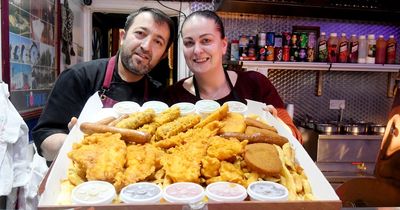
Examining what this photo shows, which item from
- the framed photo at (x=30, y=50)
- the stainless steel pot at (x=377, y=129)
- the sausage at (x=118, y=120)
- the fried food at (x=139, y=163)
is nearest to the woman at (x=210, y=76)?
the sausage at (x=118, y=120)

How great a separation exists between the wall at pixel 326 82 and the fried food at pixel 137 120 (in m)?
2.79

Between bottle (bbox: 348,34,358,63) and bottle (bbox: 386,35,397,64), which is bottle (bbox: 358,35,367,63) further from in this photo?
bottle (bbox: 386,35,397,64)

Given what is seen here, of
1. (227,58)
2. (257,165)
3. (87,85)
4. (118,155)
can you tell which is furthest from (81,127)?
(227,58)

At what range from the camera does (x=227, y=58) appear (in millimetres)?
3766

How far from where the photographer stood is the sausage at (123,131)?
1.09 metres

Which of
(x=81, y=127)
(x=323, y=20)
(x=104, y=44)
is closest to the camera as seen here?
(x=81, y=127)

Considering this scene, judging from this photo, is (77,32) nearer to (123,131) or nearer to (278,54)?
(278,54)

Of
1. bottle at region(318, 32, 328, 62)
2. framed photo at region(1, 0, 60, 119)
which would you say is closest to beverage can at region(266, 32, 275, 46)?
bottle at region(318, 32, 328, 62)

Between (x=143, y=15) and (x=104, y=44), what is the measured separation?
4331 millimetres

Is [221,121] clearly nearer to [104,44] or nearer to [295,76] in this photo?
[295,76]

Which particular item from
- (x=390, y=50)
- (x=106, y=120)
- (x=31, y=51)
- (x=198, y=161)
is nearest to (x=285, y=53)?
(x=390, y=50)

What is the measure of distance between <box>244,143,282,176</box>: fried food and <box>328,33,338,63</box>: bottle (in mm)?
2996

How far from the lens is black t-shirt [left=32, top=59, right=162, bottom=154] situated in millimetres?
1693

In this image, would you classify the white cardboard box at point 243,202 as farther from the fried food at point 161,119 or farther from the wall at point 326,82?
the wall at point 326,82
